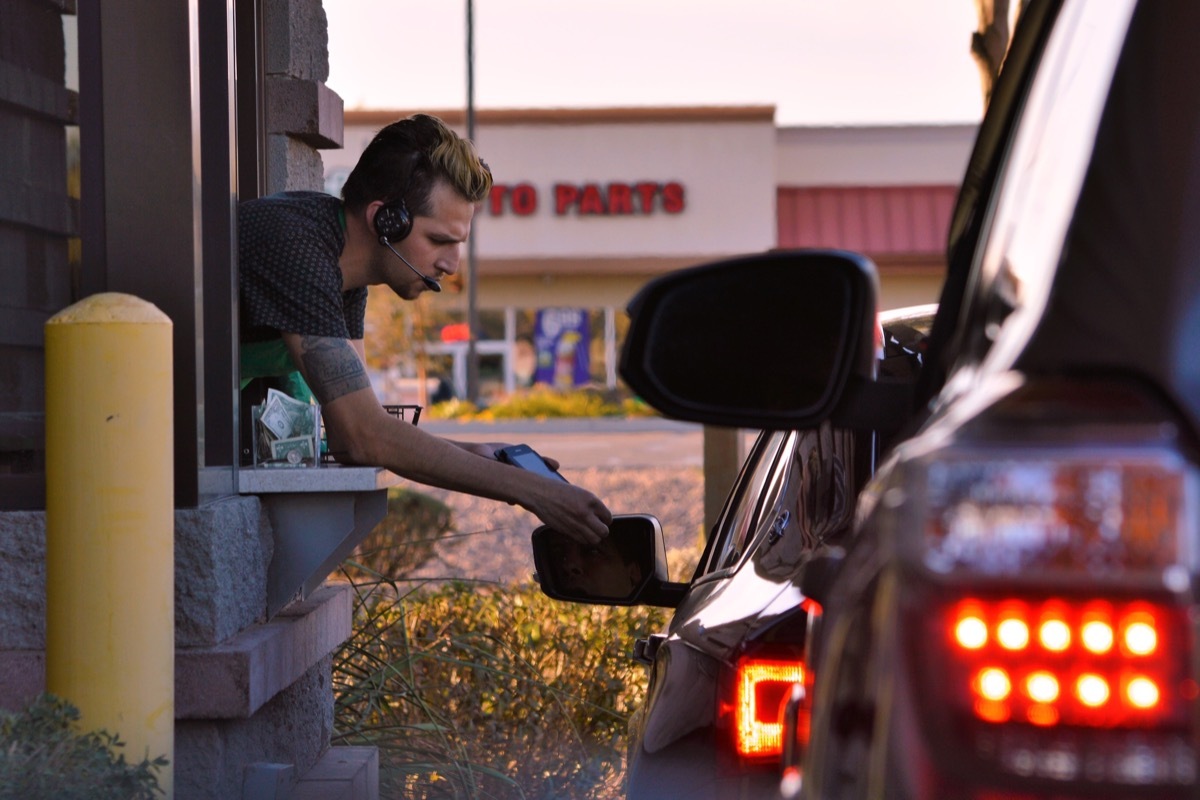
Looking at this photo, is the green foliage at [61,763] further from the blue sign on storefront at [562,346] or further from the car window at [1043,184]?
the blue sign on storefront at [562,346]

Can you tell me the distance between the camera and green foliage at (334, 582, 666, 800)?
5059mm

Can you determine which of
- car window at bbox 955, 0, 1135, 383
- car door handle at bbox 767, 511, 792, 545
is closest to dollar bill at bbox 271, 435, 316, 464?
car door handle at bbox 767, 511, 792, 545

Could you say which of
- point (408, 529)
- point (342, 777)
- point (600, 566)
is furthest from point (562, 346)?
point (600, 566)

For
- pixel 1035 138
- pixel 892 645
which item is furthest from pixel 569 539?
pixel 892 645

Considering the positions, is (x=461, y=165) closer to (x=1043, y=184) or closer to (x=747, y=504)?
(x=747, y=504)

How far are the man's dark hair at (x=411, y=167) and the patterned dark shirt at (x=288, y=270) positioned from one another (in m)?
0.24

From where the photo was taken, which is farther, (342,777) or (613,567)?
(342,777)

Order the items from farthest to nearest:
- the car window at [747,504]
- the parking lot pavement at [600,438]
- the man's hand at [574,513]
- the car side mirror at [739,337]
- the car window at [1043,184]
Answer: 1. the parking lot pavement at [600,438]
2. the man's hand at [574,513]
3. the car window at [747,504]
4. the car side mirror at [739,337]
5. the car window at [1043,184]

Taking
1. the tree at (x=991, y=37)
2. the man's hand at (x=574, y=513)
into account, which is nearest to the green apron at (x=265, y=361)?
the man's hand at (x=574, y=513)

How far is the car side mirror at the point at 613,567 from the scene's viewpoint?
9.46ft

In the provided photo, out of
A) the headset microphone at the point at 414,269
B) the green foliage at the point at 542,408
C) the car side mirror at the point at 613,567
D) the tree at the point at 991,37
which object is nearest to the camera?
the car side mirror at the point at 613,567

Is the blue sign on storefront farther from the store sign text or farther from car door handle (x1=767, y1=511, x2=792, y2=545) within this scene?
car door handle (x1=767, y1=511, x2=792, y2=545)

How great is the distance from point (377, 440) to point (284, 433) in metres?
0.30

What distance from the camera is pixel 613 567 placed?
3.05 meters
